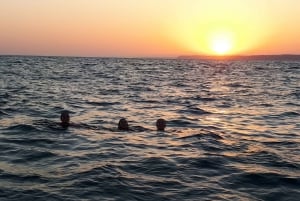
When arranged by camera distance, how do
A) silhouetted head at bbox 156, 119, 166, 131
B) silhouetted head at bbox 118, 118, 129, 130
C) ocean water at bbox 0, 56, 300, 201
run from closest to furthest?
ocean water at bbox 0, 56, 300, 201 → silhouetted head at bbox 118, 118, 129, 130 → silhouetted head at bbox 156, 119, 166, 131

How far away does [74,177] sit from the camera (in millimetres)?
11070

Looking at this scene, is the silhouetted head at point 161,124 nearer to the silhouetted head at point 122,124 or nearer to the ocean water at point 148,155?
the ocean water at point 148,155

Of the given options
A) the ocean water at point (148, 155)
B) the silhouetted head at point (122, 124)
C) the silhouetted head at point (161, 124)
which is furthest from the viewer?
the silhouetted head at point (161, 124)

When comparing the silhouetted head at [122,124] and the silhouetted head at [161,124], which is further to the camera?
the silhouetted head at [161,124]

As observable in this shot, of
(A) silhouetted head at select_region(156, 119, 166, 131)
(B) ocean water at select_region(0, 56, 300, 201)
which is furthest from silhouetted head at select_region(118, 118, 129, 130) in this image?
(A) silhouetted head at select_region(156, 119, 166, 131)

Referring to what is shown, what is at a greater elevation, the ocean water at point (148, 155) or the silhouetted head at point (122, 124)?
the silhouetted head at point (122, 124)

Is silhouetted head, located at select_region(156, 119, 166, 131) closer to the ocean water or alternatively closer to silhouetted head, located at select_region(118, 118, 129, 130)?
the ocean water

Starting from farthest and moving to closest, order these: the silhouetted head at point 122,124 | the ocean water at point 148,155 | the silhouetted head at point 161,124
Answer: the silhouetted head at point 161,124 → the silhouetted head at point 122,124 → the ocean water at point 148,155

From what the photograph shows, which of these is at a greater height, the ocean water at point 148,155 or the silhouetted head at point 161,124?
the silhouetted head at point 161,124

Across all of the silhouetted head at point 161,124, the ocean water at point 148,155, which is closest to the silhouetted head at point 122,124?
the ocean water at point 148,155

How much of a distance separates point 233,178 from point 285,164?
2570mm

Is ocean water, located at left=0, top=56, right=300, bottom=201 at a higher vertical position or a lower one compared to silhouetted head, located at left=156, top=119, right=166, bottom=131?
lower

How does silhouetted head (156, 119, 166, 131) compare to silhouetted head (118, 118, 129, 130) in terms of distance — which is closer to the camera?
silhouetted head (118, 118, 129, 130)

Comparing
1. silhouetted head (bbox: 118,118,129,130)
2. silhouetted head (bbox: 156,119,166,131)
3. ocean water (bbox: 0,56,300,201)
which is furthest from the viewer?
silhouetted head (bbox: 156,119,166,131)
